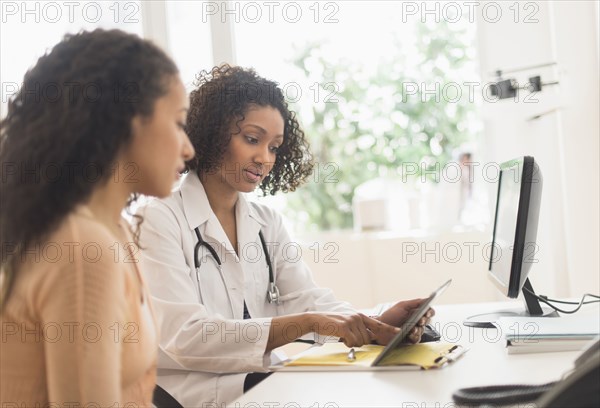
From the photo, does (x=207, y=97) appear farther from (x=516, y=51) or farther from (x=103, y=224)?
(x=516, y=51)

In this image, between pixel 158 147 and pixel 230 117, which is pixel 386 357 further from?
pixel 230 117

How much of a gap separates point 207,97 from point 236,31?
1635mm

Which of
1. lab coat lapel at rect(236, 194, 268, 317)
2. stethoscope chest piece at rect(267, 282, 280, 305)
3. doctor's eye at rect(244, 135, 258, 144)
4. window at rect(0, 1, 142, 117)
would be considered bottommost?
stethoscope chest piece at rect(267, 282, 280, 305)

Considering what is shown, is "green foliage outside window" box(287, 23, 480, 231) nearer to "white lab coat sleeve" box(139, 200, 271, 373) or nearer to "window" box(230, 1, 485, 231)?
"window" box(230, 1, 485, 231)

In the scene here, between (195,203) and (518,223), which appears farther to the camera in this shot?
(195,203)

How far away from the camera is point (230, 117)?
2.11 metres

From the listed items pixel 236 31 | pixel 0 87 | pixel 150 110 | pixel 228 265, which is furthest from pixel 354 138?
pixel 150 110

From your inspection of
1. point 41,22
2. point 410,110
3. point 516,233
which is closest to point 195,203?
point 516,233

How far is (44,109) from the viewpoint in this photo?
3.38ft

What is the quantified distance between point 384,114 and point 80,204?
124 inches

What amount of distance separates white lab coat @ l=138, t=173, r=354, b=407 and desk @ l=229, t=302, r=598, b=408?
0.84 ft

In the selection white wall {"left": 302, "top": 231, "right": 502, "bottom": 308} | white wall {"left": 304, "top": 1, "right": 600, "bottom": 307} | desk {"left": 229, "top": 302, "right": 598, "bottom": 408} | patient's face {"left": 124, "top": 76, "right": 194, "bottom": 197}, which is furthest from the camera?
white wall {"left": 302, "top": 231, "right": 502, "bottom": 308}

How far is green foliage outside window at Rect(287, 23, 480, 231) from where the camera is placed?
3887 millimetres

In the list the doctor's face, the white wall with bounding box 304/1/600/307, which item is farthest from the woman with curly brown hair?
the white wall with bounding box 304/1/600/307
